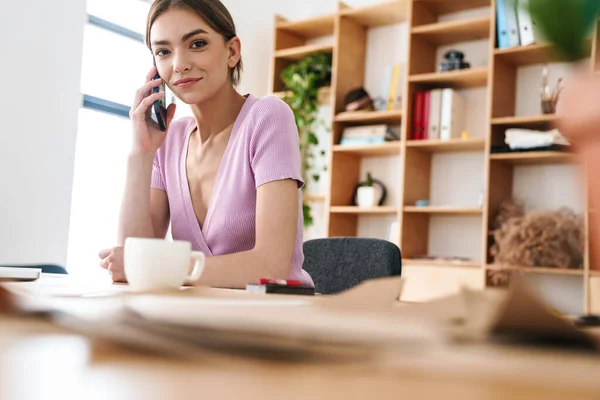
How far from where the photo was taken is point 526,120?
3.87 metres

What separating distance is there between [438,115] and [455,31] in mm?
546

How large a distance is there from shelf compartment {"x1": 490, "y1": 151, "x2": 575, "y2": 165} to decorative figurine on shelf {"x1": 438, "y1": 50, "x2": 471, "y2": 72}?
65 cm

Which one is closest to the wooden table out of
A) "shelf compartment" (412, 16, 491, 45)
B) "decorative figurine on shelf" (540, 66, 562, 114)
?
"decorative figurine on shelf" (540, 66, 562, 114)

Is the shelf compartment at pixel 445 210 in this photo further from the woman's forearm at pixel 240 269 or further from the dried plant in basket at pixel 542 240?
the woman's forearm at pixel 240 269

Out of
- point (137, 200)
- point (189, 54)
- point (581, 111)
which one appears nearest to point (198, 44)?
point (189, 54)

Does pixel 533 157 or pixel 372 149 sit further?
pixel 372 149

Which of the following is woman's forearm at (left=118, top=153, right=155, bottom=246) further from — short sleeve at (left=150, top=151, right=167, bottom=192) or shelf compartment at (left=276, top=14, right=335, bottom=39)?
shelf compartment at (left=276, top=14, right=335, bottom=39)

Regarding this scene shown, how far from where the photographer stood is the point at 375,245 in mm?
1773

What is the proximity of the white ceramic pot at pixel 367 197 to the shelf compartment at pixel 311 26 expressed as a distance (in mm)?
1244

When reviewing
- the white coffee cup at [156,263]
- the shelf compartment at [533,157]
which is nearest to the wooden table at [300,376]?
the white coffee cup at [156,263]

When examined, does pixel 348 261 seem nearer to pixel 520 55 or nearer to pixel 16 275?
pixel 16 275

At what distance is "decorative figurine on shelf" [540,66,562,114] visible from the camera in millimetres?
3877

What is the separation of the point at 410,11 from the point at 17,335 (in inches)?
169

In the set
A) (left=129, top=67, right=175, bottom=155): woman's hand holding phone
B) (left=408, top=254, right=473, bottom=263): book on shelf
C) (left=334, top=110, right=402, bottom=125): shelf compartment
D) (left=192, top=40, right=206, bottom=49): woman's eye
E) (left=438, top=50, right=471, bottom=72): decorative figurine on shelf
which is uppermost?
(left=438, top=50, right=471, bottom=72): decorative figurine on shelf
